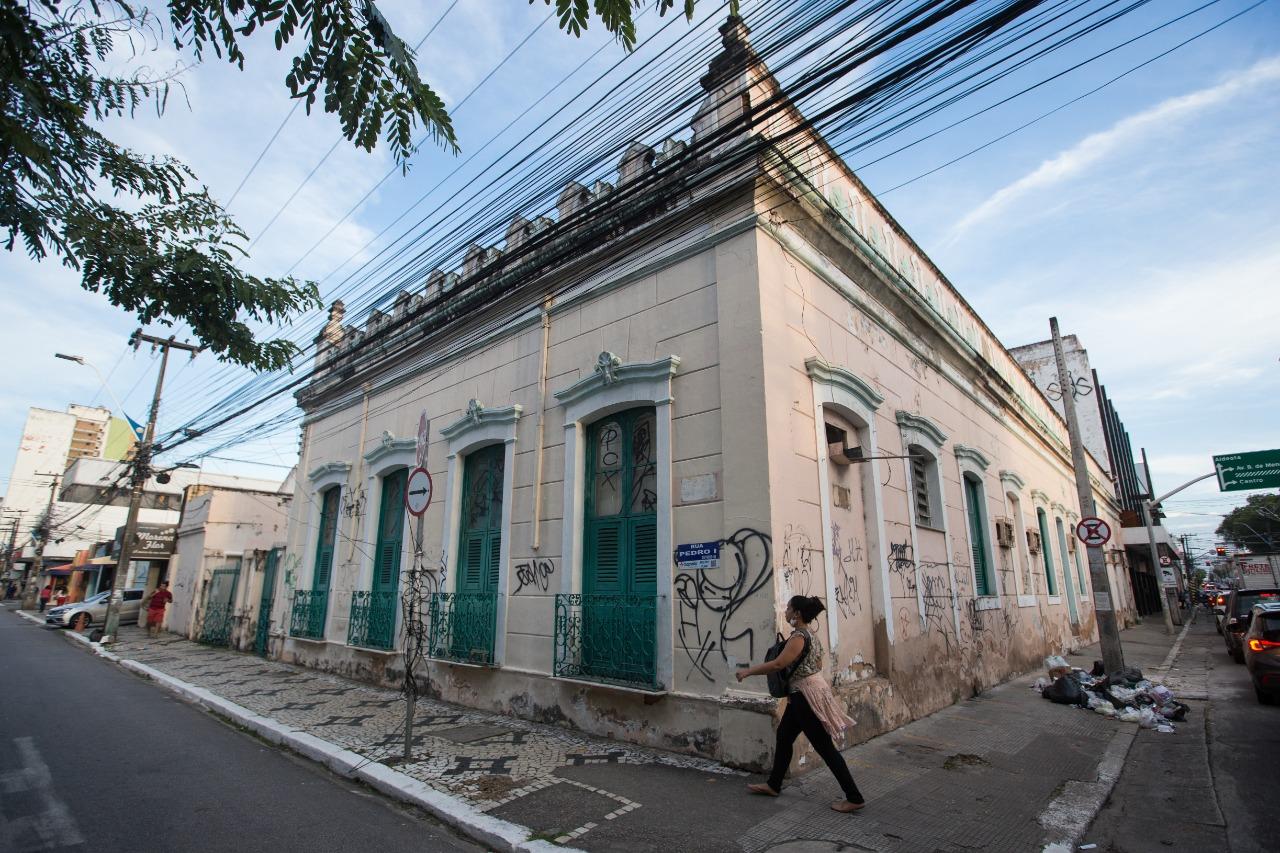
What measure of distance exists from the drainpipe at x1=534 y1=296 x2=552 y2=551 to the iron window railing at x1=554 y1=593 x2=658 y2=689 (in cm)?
95

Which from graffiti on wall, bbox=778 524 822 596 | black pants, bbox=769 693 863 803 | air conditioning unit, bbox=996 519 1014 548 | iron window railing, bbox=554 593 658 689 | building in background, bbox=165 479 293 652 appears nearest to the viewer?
black pants, bbox=769 693 863 803

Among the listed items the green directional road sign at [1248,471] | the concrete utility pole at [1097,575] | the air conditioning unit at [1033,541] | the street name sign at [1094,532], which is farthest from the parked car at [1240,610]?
the street name sign at [1094,532]

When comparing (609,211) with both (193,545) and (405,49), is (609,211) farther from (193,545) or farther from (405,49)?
(193,545)

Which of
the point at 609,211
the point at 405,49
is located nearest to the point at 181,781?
the point at 405,49

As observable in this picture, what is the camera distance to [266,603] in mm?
14469

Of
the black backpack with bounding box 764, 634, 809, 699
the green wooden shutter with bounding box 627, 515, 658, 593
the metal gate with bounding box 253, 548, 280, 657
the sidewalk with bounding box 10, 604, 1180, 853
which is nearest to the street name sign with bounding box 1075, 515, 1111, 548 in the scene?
the sidewalk with bounding box 10, 604, 1180, 853

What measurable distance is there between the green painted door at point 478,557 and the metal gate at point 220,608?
33.8 ft

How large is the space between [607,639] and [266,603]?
37.9 ft

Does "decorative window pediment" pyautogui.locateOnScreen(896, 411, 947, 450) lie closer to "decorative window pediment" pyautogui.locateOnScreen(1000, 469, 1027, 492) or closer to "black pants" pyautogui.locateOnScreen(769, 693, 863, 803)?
"decorative window pediment" pyautogui.locateOnScreen(1000, 469, 1027, 492)

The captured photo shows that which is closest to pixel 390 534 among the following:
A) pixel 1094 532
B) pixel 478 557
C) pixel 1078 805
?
pixel 478 557

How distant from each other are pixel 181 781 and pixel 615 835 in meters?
3.79

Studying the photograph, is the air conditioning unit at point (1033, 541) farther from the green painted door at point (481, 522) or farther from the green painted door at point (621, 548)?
the green painted door at point (481, 522)

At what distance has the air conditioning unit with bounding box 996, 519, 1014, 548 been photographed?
458 inches

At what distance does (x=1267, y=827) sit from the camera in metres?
4.31
